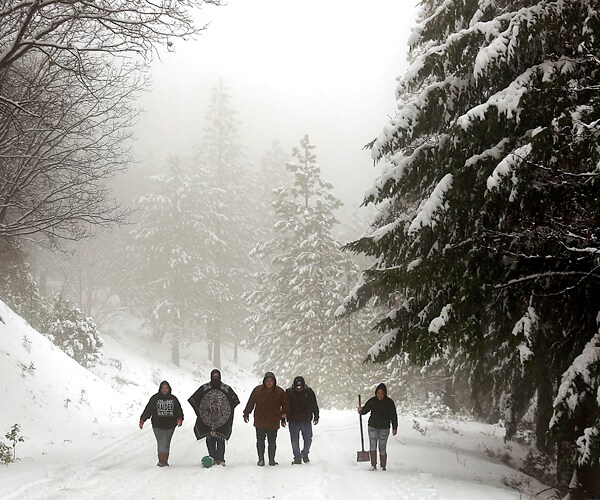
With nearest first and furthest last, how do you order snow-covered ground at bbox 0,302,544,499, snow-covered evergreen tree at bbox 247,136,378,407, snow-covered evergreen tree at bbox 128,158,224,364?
snow-covered ground at bbox 0,302,544,499, snow-covered evergreen tree at bbox 247,136,378,407, snow-covered evergreen tree at bbox 128,158,224,364

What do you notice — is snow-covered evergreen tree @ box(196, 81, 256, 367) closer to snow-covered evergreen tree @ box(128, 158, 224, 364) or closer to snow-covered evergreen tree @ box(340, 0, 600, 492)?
snow-covered evergreen tree @ box(128, 158, 224, 364)

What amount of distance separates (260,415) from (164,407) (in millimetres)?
1843

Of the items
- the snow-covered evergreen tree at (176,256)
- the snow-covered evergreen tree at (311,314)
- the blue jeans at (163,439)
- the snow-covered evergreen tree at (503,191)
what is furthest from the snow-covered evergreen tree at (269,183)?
the snow-covered evergreen tree at (503,191)

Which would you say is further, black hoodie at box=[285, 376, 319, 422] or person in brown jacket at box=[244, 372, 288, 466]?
black hoodie at box=[285, 376, 319, 422]

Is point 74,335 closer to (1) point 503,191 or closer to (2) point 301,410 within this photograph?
(2) point 301,410

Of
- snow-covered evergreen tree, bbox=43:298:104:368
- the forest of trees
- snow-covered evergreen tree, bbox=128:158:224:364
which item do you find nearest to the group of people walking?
the forest of trees

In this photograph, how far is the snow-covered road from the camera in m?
7.36

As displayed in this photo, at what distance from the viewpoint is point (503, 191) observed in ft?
22.0

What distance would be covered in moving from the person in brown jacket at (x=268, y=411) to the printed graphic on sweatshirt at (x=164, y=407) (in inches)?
56.3

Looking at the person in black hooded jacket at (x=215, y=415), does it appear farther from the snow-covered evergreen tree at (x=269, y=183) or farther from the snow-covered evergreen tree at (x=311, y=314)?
the snow-covered evergreen tree at (x=269, y=183)

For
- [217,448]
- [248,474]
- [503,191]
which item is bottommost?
[248,474]

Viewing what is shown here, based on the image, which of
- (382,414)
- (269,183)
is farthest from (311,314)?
(269,183)

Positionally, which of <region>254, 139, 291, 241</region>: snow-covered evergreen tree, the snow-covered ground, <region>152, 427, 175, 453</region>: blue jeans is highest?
<region>254, 139, 291, 241</region>: snow-covered evergreen tree

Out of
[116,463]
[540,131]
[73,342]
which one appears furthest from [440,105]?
[73,342]
